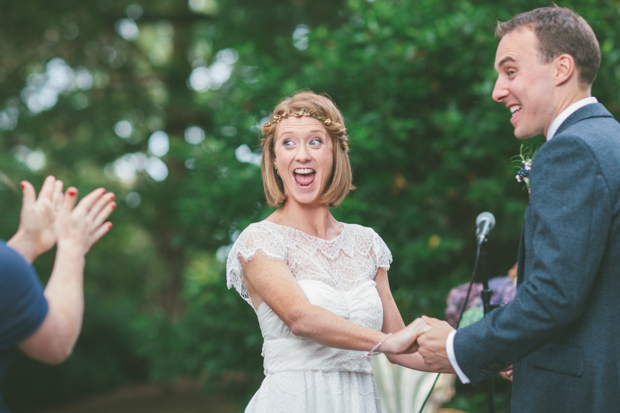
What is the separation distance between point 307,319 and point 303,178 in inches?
26.5

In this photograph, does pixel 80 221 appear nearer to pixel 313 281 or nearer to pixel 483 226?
pixel 313 281

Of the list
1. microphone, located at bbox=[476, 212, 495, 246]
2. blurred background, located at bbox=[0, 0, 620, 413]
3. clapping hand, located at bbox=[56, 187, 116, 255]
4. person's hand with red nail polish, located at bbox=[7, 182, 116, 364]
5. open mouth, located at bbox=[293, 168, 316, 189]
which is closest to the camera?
person's hand with red nail polish, located at bbox=[7, 182, 116, 364]

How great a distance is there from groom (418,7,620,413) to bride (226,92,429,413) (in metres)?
0.43

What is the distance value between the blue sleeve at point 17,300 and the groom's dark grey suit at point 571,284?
1.42 metres

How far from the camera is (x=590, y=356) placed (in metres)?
1.87

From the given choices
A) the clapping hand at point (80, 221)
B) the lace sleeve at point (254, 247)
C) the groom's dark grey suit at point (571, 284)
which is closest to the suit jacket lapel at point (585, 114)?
the groom's dark grey suit at point (571, 284)

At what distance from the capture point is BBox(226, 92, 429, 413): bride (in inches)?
91.7

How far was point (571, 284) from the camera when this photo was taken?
181cm

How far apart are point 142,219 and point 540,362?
852 cm

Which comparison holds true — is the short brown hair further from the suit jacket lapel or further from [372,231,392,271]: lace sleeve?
the suit jacket lapel

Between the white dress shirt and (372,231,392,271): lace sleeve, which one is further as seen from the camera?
(372,231,392,271): lace sleeve

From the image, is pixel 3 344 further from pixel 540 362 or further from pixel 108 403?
pixel 108 403

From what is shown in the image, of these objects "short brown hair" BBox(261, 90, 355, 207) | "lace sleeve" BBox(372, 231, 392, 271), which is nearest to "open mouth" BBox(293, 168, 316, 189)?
"short brown hair" BBox(261, 90, 355, 207)

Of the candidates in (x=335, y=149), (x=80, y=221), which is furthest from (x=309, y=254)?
(x=80, y=221)
